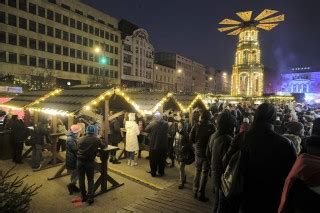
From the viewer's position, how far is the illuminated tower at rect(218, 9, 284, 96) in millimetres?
49475

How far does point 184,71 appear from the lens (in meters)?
93.8

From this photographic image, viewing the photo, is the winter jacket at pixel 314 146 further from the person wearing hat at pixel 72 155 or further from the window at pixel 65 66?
the window at pixel 65 66

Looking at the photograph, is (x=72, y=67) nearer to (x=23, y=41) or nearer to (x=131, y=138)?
(x=23, y=41)

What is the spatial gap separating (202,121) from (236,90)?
163 ft

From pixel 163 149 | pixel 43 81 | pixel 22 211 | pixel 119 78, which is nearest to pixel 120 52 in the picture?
pixel 119 78

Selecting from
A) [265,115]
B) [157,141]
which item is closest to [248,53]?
[157,141]

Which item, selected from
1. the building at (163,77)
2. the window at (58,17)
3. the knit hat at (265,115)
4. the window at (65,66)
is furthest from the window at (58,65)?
the knit hat at (265,115)

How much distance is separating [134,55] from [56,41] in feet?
77.6

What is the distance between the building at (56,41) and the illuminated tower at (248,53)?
2718 cm

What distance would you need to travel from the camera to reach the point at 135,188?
8945mm

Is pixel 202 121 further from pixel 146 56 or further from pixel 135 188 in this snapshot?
pixel 146 56

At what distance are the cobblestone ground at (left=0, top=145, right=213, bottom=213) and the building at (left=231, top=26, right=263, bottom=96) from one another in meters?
45.7

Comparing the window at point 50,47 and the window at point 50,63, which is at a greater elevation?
the window at point 50,47

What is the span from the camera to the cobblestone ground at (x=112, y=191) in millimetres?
7488
